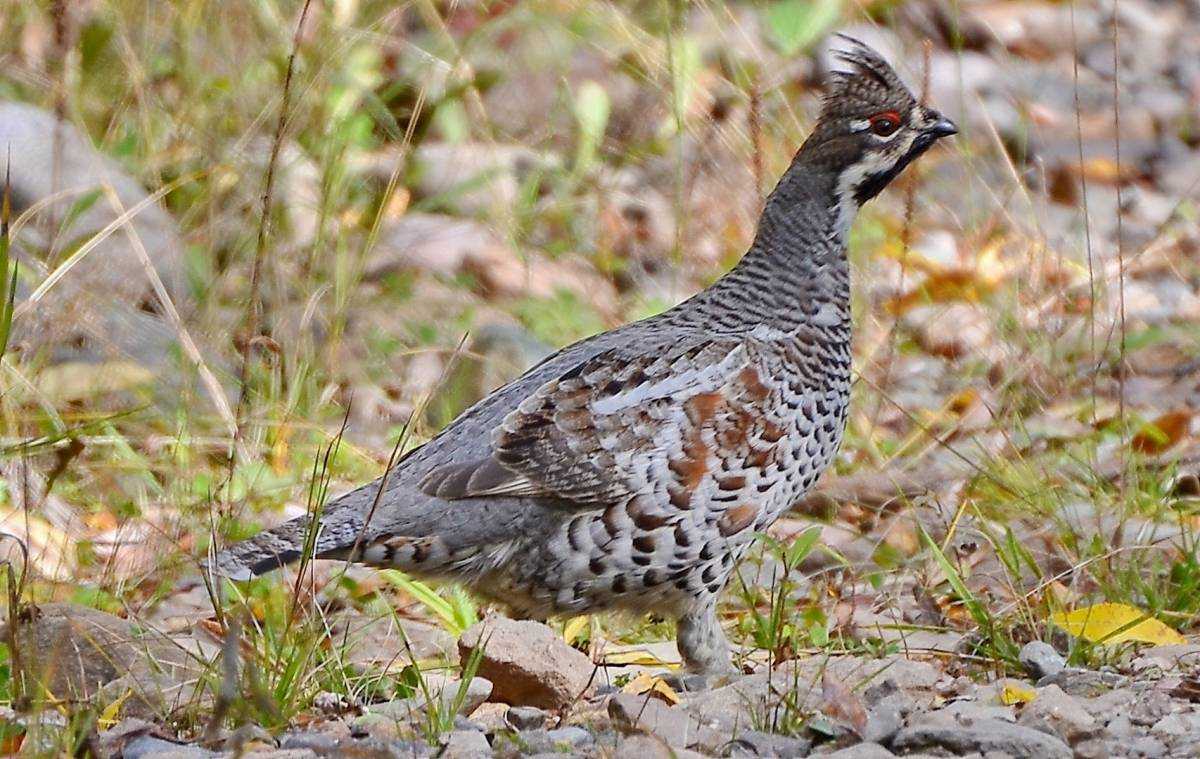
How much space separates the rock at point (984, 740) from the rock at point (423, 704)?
820 millimetres

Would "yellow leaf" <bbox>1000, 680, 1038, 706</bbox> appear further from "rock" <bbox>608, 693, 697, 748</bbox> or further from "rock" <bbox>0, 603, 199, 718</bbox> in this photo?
"rock" <bbox>0, 603, 199, 718</bbox>

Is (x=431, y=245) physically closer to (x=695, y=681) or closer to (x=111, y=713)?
(x=695, y=681)

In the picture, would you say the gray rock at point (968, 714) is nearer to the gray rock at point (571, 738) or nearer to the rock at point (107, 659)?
the gray rock at point (571, 738)

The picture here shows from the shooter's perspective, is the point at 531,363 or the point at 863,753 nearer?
the point at 863,753

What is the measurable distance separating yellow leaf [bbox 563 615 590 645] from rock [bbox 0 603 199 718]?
1223mm

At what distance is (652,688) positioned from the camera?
3.57 metres

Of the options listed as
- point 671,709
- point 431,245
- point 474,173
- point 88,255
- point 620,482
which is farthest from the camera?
point 474,173

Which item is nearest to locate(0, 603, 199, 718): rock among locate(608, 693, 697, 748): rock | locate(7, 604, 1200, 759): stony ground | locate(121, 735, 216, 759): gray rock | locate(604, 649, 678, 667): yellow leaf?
locate(7, 604, 1200, 759): stony ground

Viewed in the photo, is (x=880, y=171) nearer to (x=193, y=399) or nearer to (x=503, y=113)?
(x=193, y=399)

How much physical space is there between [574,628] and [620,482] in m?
0.68

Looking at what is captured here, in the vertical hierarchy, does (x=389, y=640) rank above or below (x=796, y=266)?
below

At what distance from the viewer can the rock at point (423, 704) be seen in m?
3.46

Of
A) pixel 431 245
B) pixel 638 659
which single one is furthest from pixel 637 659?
pixel 431 245

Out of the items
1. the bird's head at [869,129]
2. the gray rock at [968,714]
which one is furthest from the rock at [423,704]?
the bird's head at [869,129]
